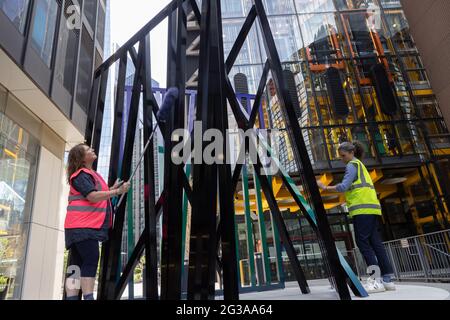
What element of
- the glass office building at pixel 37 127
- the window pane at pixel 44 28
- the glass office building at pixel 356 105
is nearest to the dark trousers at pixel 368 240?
the glass office building at pixel 37 127

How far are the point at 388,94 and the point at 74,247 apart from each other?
1490 cm

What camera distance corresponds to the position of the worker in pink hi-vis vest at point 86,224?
2.24 m

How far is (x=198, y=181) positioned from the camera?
1969 millimetres

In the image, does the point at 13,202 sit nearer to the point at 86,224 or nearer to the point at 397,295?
the point at 86,224

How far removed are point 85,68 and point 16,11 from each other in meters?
4.60

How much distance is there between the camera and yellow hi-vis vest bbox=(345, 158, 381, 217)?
3.15 m

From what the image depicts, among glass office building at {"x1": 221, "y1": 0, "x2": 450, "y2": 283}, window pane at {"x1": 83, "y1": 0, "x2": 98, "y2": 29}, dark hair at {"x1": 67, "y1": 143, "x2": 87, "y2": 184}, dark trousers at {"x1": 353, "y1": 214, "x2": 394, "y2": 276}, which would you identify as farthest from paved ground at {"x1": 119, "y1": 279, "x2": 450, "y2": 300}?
window pane at {"x1": 83, "y1": 0, "x2": 98, "y2": 29}

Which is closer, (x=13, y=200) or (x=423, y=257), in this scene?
(x=423, y=257)

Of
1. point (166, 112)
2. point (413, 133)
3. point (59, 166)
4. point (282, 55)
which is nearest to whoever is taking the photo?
point (166, 112)

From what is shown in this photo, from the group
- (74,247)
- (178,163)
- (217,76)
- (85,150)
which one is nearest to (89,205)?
(74,247)

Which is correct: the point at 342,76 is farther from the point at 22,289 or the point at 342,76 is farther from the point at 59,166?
the point at 22,289

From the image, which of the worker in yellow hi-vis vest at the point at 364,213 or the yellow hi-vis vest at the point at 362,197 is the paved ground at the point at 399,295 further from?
the yellow hi-vis vest at the point at 362,197

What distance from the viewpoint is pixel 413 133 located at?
1378 centimetres

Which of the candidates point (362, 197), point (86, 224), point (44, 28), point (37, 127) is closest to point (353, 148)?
point (362, 197)
